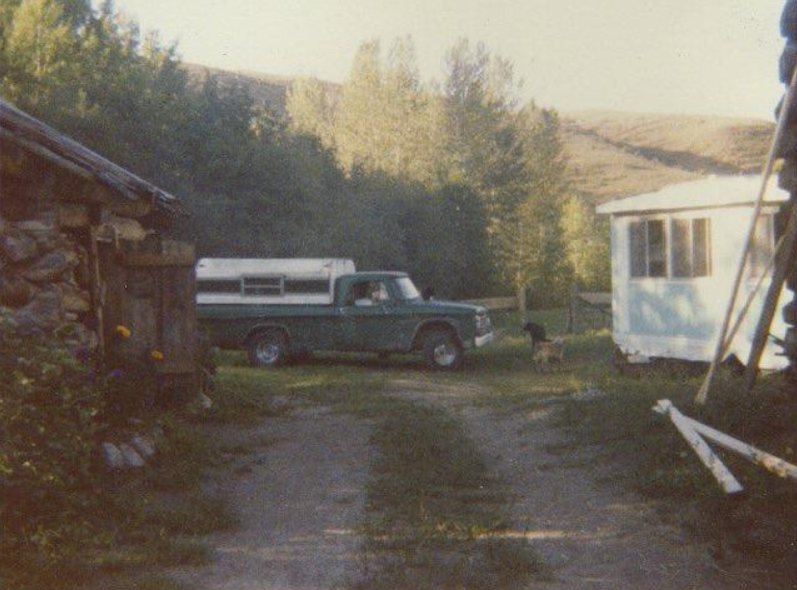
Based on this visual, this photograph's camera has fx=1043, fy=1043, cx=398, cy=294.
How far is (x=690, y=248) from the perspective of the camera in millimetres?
16312

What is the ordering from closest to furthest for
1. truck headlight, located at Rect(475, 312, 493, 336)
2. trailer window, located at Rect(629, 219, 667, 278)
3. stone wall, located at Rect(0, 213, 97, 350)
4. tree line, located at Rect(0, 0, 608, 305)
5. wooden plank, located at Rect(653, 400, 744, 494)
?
wooden plank, located at Rect(653, 400, 744, 494), stone wall, located at Rect(0, 213, 97, 350), trailer window, located at Rect(629, 219, 667, 278), truck headlight, located at Rect(475, 312, 493, 336), tree line, located at Rect(0, 0, 608, 305)

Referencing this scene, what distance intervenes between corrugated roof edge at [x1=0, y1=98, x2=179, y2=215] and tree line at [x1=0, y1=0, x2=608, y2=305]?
16961 millimetres

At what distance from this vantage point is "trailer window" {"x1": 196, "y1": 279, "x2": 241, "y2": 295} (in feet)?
70.3

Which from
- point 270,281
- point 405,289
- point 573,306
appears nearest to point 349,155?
point 573,306

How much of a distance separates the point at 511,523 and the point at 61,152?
4.55m

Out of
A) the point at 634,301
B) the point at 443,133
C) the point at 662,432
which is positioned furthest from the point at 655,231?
the point at 443,133

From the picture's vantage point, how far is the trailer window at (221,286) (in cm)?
2144

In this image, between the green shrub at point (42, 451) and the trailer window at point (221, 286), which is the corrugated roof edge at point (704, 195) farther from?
the green shrub at point (42, 451)

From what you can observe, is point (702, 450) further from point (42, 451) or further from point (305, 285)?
point (305, 285)

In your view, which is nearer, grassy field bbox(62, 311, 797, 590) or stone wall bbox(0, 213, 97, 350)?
grassy field bbox(62, 311, 797, 590)

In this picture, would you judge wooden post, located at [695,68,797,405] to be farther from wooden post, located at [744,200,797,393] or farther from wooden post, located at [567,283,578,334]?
wooden post, located at [567,283,578,334]

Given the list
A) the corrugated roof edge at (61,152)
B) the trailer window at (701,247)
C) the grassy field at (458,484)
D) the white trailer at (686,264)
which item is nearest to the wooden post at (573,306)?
the white trailer at (686,264)

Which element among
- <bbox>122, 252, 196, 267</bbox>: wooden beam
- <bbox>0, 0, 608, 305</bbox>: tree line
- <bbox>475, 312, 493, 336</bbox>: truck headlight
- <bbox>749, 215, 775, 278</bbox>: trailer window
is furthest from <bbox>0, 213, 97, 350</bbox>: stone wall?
<bbox>0, 0, 608, 305</bbox>: tree line

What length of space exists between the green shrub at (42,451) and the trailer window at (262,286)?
14.1 meters
